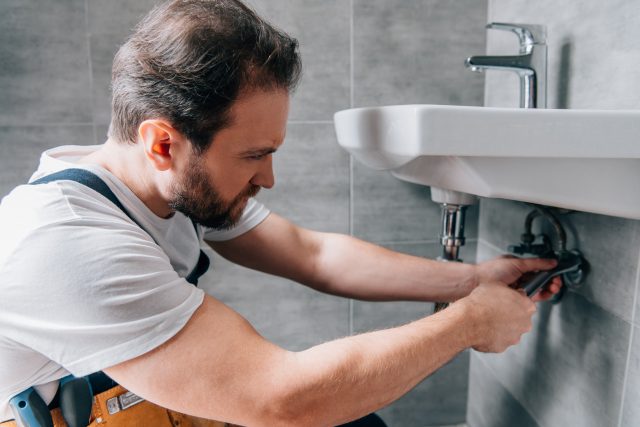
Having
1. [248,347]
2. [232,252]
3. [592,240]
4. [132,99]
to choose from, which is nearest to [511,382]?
[592,240]

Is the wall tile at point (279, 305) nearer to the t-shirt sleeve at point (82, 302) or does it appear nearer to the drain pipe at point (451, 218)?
the drain pipe at point (451, 218)

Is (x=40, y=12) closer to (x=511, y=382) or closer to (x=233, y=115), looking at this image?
(x=233, y=115)

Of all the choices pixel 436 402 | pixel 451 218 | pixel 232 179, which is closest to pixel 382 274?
pixel 451 218

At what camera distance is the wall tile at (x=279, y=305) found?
129cm

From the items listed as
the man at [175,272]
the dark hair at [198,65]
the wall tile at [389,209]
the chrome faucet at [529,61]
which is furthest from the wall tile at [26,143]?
the chrome faucet at [529,61]

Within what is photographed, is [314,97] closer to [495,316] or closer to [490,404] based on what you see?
[495,316]

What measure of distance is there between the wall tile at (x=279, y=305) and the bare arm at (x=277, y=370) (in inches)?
25.6

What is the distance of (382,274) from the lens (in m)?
0.99

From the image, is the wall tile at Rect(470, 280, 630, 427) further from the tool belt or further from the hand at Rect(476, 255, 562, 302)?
the tool belt

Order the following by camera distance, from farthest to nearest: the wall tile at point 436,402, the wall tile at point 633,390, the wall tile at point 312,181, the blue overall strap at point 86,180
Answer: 1. the wall tile at point 436,402
2. the wall tile at point 312,181
3. the wall tile at point 633,390
4. the blue overall strap at point 86,180

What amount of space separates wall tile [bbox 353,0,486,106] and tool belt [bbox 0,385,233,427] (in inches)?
32.1

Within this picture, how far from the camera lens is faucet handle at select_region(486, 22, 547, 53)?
2.99ft

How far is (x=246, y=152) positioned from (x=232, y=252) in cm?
38

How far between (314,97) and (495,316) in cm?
69
